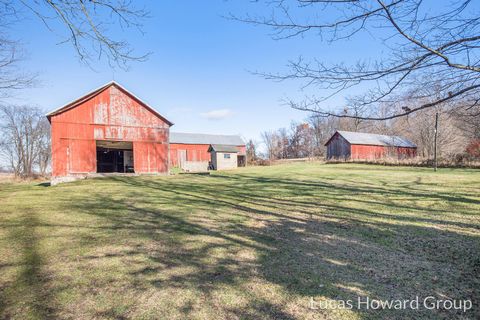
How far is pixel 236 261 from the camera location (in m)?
Answer: 3.95

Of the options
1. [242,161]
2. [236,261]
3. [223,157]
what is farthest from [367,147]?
[236,261]

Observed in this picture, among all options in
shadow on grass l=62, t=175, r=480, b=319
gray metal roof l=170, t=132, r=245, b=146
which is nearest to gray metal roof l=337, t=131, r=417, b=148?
gray metal roof l=170, t=132, r=245, b=146

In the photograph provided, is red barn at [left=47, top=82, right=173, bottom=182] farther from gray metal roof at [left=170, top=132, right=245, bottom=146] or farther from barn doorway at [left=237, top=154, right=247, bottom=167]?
barn doorway at [left=237, top=154, right=247, bottom=167]

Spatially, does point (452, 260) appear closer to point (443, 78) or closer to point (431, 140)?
point (443, 78)

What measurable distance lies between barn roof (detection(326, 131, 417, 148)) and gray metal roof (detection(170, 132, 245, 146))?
57.3 feet

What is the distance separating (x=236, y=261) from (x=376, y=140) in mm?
40684

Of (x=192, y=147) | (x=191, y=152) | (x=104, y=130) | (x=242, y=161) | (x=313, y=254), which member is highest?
(x=104, y=130)

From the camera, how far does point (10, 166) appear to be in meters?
38.5

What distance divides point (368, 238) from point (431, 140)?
142ft

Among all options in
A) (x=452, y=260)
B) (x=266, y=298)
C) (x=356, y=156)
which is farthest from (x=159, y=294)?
(x=356, y=156)

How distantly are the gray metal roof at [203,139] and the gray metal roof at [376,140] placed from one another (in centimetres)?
1748

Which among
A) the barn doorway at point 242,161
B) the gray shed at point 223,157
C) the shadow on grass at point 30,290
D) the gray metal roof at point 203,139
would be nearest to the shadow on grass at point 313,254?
the shadow on grass at point 30,290

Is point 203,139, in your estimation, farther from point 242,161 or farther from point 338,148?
point 338,148

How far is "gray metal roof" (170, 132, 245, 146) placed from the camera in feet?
133
